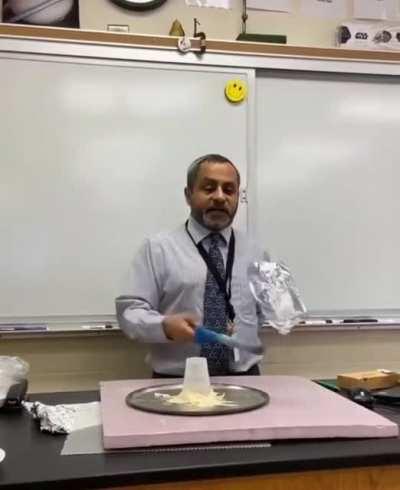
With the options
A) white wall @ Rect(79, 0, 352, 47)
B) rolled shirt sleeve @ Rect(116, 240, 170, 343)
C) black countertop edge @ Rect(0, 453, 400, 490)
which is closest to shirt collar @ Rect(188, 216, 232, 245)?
rolled shirt sleeve @ Rect(116, 240, 170, 343)

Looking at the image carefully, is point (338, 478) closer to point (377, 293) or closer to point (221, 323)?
point (221, 323)

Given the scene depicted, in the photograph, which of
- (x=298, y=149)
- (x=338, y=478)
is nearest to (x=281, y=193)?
(x=298, y=149)

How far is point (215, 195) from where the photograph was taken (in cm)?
185

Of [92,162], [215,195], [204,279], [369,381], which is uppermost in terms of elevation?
[92,162]

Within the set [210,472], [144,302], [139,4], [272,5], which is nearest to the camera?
[210,472]

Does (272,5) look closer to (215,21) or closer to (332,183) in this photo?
(215,21)

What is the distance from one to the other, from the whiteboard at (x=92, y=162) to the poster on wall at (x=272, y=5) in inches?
12.3

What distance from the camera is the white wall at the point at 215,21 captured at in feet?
7.46

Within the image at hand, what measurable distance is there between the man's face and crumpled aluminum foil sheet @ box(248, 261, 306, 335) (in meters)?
0.30

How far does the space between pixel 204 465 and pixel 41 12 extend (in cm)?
182

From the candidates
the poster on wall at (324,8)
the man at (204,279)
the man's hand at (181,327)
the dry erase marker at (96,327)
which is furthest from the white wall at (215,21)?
the man's hand at (181,327)

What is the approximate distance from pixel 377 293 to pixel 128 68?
1343mm

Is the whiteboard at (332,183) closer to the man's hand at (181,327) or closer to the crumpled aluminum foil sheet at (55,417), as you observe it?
the man's hand at (181,327)

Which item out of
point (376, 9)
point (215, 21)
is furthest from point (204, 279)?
point (376, 9)
